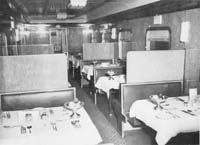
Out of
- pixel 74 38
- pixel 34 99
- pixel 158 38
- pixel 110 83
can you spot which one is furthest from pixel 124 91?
pixel 74 38

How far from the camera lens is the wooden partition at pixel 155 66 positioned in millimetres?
3746

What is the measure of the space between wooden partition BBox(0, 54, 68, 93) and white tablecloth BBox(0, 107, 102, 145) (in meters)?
1.08

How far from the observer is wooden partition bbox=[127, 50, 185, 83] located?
3.75 meters

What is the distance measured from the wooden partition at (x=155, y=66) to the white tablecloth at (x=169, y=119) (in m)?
0.85

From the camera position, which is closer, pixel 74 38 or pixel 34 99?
pixel 34 99

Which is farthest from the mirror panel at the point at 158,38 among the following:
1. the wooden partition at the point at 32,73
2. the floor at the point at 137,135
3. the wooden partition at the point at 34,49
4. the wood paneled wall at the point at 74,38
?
the wood paneled wall at the point at 74,38

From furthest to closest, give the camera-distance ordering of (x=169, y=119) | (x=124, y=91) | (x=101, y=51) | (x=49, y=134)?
(x=101, y=51)
(x=124, y=91)
(x=169, y=119)
(x=49, y=134)

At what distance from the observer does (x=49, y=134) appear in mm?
2041

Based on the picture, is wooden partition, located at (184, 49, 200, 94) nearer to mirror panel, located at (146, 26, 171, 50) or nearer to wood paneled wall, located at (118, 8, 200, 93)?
wood paneled wall, located at (118, 8, 200, 93)

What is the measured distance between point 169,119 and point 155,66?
1481mm

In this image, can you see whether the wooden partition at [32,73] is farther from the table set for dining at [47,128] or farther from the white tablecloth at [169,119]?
the white tablecloth at [169,119]

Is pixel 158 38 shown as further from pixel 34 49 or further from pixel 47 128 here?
pixel 47 128

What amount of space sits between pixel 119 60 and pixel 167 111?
4.24 m

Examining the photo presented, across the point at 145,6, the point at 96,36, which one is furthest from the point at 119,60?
the point at 96,36
